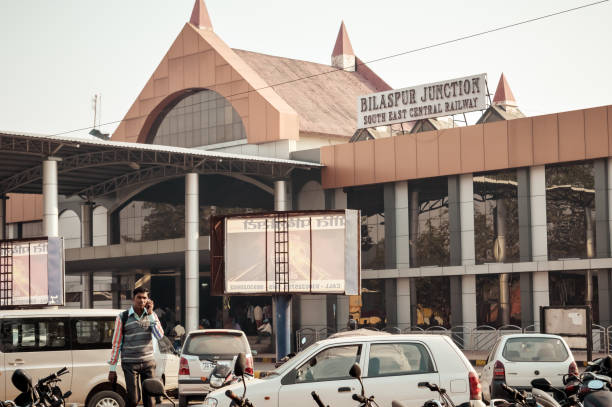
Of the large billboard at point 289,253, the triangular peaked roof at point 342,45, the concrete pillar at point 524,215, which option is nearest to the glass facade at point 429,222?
the concrete pillar at point 524,215

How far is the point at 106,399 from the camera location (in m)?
16.7

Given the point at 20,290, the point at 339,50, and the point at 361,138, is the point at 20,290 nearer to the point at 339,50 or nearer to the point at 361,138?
the point at 361,138

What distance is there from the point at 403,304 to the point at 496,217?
18.6 ft

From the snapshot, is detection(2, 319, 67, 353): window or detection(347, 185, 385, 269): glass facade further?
detection(347, 185, 385, 269): glass facade

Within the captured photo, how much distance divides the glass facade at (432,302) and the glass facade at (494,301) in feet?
5.18

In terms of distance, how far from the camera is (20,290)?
3166 centimetres

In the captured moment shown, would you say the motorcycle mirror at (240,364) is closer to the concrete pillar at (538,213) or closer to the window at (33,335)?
the window at (33,335)

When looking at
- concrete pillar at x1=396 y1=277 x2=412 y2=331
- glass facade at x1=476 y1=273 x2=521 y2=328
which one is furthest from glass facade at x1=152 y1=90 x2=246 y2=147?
glass facade at x1=476 y1=273 x2=521 y2=328

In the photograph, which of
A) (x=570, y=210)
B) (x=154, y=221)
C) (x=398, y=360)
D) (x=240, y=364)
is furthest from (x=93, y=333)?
(x=154, y=221)

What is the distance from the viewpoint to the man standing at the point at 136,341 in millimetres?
12969

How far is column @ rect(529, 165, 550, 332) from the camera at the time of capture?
40.0 metres

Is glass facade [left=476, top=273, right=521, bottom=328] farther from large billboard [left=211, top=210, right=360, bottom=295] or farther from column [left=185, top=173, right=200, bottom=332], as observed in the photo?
large billboard [left=211, top=210, right=360, bottom=295]

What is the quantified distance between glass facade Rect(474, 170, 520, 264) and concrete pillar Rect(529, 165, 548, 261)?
1.07 meters

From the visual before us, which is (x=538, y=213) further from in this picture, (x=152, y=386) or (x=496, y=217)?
(x=152, y=386)
